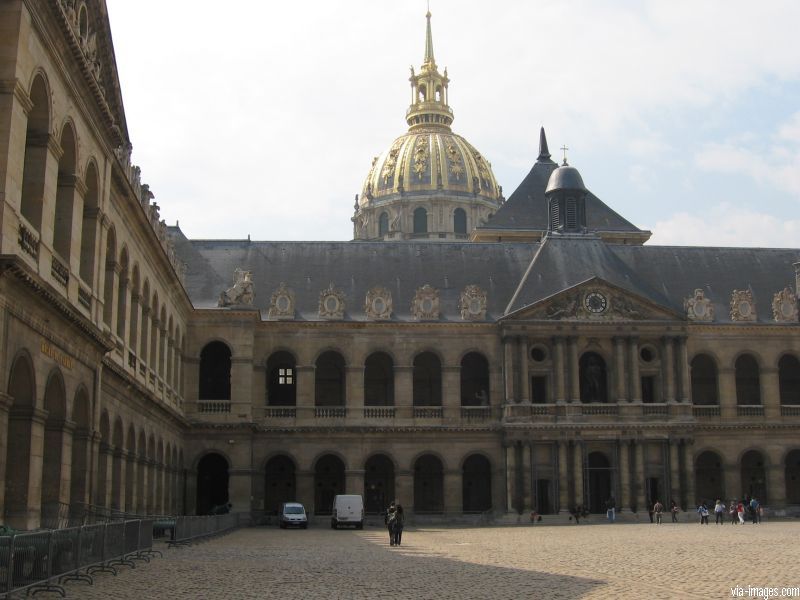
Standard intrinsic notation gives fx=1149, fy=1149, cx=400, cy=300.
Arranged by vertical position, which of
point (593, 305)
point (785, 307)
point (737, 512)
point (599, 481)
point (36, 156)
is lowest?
point (737, 512)

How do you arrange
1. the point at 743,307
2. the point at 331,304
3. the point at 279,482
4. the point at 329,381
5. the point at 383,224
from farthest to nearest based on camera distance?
1. the point at 383,224
2. the point at 743,307
3. the point at 329,381
4. the point at 279,482
5. the point at 331,304

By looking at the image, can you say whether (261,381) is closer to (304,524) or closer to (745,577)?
(304,524)

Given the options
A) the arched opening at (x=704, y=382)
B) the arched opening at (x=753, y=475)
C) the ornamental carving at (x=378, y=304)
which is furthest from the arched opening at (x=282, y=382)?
the arched opening at (x=753, y=475)

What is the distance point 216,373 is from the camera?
62469mm

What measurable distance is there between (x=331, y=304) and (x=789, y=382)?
2709 cm

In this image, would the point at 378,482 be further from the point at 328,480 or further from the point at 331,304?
the point at 331,304

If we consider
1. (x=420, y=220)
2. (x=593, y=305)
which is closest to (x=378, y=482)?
(x=593, y=305)

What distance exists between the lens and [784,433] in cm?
6438

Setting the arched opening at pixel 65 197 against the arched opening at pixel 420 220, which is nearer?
the arched opening at pixel 65 197

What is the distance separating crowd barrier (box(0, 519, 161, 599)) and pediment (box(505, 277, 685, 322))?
37.0 metres

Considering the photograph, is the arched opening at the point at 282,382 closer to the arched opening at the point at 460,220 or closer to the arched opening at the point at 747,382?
the arched opening at the point at 747,382

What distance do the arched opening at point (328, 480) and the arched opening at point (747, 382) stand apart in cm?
2344

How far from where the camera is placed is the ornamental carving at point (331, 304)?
2495 inches

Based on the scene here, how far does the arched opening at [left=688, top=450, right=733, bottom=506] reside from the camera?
64812mm
